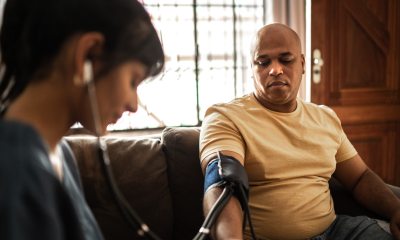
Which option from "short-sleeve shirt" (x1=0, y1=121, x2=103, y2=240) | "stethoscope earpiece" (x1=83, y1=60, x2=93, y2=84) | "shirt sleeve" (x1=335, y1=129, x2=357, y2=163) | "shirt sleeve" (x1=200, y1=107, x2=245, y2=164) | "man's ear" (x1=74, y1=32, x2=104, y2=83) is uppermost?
"man's ear" (x1=74, y1=32, x2=104, y2=83)

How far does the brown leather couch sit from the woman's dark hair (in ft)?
2.67

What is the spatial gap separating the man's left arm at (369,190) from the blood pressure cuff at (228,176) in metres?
0.57

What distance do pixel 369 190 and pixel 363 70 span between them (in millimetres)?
1255

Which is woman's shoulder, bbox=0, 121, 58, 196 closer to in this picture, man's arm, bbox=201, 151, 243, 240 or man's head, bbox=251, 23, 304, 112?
man's arm, bbox=201, 151, 243, 240

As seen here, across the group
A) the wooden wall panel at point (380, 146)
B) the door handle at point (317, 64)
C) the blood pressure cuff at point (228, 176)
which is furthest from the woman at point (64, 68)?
the wooden wall panel at point (380, 146)

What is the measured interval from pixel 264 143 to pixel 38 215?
3.20 feet

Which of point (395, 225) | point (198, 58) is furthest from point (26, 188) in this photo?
point (198, 58)

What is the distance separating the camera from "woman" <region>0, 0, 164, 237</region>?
20.7 inches

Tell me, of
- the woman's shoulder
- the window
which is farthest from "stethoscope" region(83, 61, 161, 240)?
the window

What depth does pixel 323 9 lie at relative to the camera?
7.64 feet

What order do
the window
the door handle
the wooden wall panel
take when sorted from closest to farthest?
the door handle < the wooden wall panel < the window

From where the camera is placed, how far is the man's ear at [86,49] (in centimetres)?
53

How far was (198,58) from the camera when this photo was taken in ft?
8.62

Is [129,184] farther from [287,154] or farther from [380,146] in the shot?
[380,146]
